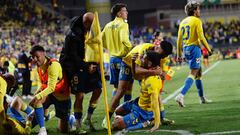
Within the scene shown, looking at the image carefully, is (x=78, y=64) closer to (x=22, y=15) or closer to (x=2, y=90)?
(x=2, y=90)

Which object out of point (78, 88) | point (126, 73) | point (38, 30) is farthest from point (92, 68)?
point (38, 30)

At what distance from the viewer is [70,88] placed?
8359 millimetres

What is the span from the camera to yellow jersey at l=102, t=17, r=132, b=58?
8.80 meters

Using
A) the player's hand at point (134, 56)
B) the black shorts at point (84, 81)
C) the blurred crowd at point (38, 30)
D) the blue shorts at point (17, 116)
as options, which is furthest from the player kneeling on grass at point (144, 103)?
the blurred crowd at point (38, 30)

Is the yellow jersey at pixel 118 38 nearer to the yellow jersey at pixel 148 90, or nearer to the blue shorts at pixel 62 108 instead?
the yellow jersey at pixel 148 90

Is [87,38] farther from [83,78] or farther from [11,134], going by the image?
[11,134]

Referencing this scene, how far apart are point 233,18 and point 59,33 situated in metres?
22.5

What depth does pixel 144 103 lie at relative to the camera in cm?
802

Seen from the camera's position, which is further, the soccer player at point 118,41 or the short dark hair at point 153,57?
the soccer player at point 118,41

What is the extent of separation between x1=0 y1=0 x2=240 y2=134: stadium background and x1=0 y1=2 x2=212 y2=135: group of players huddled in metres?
0.55

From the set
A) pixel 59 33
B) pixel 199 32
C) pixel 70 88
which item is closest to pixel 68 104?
pixel 70 88

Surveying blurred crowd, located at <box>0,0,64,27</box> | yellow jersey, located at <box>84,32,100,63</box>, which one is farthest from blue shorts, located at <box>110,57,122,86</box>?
blurred crowd, located at <box>0,0,64,27</box>

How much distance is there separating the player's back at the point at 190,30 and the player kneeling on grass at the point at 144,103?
10.7ft

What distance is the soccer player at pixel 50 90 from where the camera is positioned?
25.3ft
